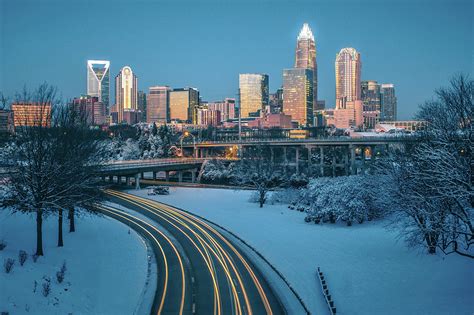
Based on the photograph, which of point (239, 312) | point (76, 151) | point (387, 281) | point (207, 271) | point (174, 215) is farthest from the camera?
point (174, 215)

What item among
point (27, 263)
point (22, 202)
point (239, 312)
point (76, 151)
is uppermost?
point (76, 151)

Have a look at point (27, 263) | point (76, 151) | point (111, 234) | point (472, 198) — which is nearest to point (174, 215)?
point (111, 234)

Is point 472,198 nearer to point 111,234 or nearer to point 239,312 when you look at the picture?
point 239,312

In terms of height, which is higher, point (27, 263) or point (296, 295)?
point (27, 263)

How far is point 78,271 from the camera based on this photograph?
2462 cm

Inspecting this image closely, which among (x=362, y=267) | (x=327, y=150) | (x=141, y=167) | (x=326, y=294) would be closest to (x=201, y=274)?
(x=326, y=294)

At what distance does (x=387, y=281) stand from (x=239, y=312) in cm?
904

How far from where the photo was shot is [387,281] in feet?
79.4

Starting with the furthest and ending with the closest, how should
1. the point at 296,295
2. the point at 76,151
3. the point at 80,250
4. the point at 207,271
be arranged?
the point at 76,151 → the point at 80,250 → the point at 207,271 → the point at 296,295

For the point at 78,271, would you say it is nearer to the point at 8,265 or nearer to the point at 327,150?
the point at 8,265

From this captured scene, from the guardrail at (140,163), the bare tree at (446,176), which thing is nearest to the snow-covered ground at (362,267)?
the bare tree at (446,176)

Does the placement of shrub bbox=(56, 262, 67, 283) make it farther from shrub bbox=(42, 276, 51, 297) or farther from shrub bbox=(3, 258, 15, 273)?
shrub bbox=(3, 258, 15, 273)

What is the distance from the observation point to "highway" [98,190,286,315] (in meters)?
21.3

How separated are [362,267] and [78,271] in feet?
55.1
